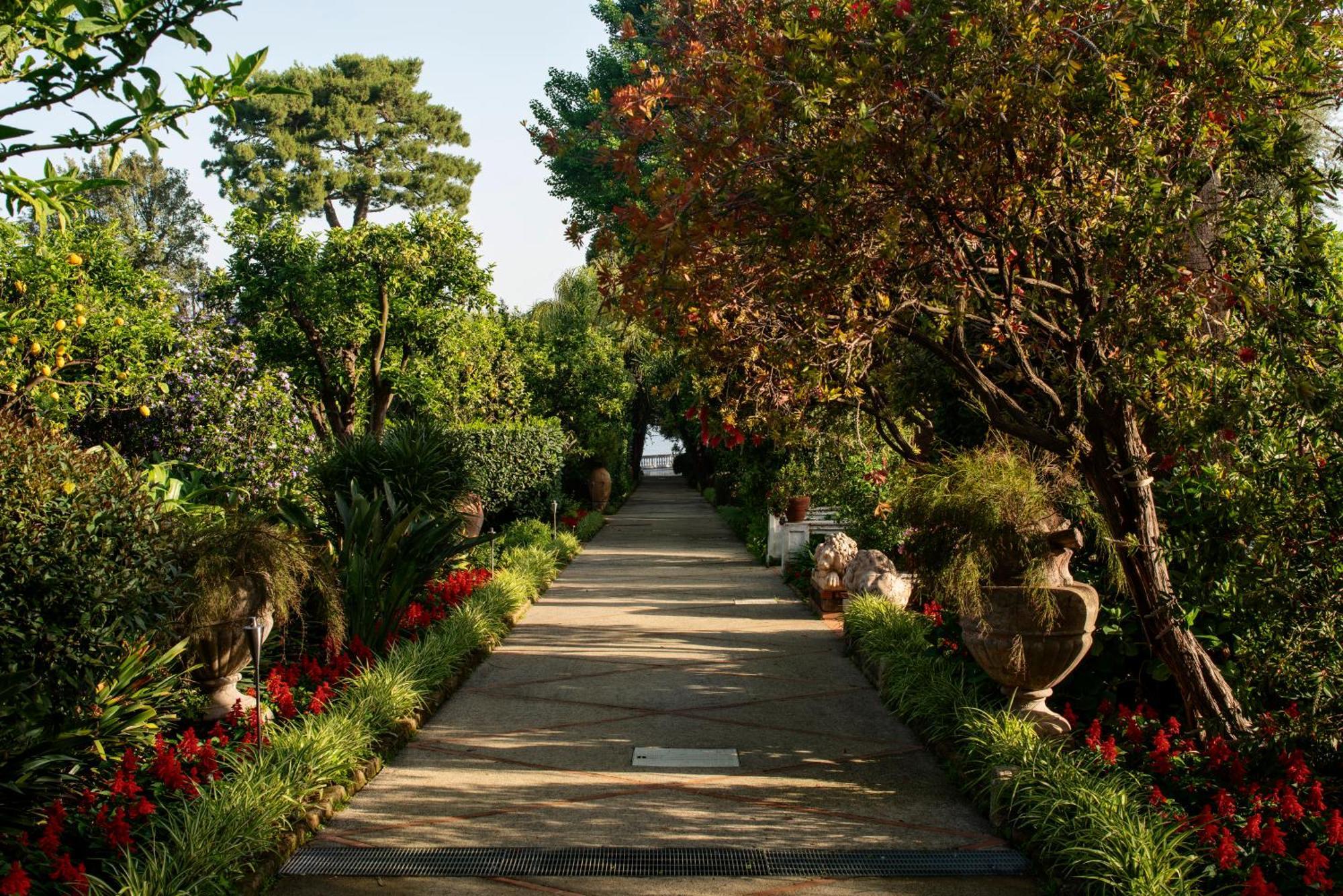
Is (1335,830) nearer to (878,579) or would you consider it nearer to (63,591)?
(63,591)

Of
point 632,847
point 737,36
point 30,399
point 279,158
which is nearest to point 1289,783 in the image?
point 632,847

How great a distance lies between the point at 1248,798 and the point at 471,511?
12.2m

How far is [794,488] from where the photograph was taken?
17609mm

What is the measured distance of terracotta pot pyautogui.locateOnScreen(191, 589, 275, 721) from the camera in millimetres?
5969

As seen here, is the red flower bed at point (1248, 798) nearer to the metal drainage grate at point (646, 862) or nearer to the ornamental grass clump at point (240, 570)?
the metal drainage grate at point (646, 862)

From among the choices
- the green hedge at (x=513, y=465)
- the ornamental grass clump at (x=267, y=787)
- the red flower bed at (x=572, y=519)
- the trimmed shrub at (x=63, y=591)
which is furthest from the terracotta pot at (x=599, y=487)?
the trimmed shrub at (x=63, y=591)

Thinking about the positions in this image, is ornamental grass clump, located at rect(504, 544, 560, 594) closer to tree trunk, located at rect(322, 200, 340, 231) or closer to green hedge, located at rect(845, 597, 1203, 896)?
green hedge, located at rect(845, 597, 1203, 896)

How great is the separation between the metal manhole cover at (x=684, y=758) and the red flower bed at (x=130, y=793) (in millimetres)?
1865

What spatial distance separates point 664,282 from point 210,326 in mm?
8388

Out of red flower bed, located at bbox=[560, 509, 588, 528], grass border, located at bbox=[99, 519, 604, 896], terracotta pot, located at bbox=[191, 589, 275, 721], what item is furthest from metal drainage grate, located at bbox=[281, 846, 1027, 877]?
red flower bed, located at bbox=[560, 509, 588, 528]

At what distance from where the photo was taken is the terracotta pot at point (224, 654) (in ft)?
19.6

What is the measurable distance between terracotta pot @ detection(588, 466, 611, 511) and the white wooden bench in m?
11.3

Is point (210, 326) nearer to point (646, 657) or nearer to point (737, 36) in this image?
point (646, 657)

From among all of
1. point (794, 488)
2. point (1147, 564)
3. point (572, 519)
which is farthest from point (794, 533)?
point (1147, 564)
